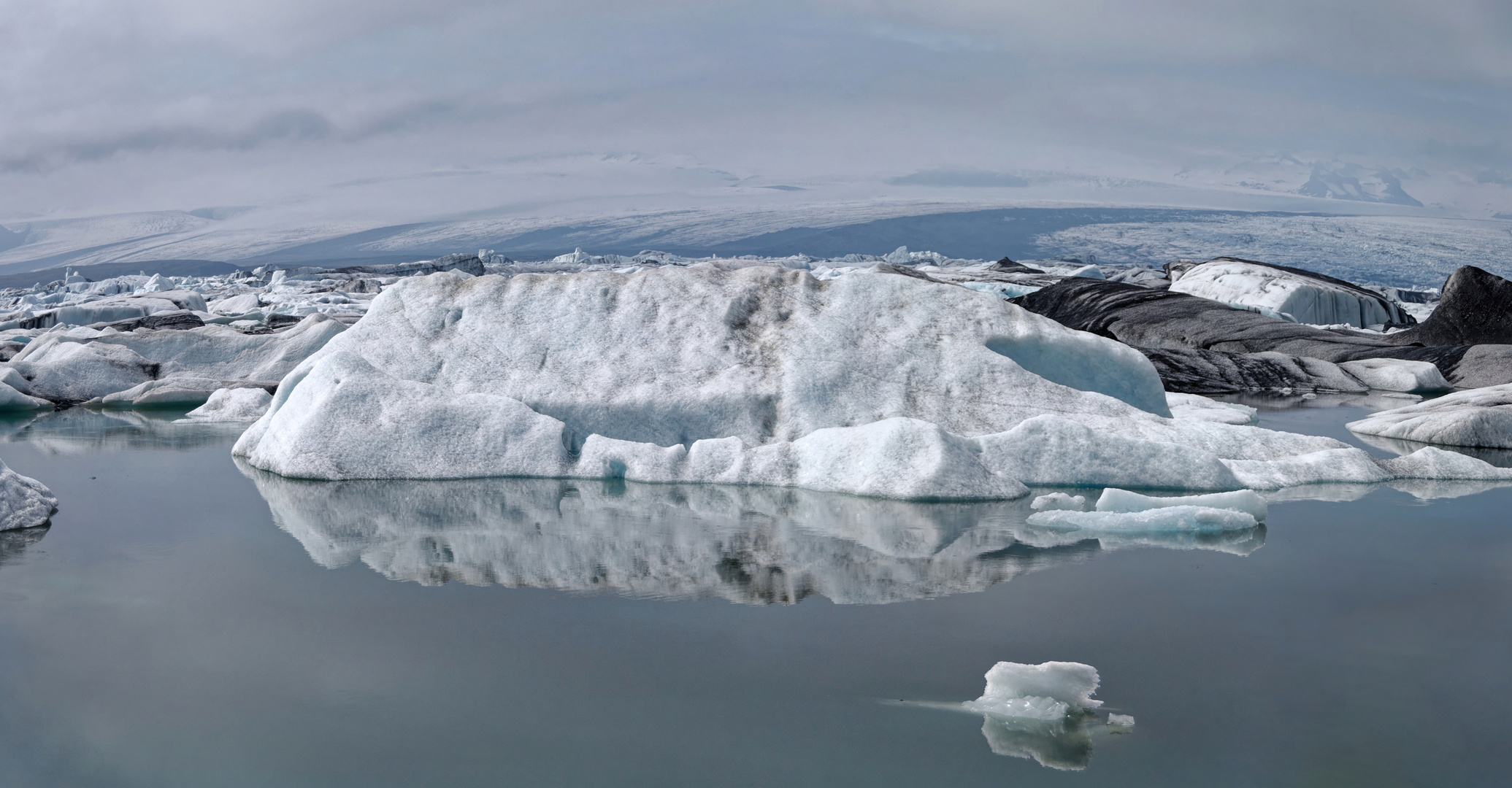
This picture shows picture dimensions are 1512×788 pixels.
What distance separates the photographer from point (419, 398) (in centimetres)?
792

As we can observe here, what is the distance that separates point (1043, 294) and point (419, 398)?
18003 mm

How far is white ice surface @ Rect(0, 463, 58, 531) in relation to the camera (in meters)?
6.20

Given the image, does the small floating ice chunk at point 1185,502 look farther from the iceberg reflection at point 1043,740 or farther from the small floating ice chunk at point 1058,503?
the iceberg reflection at point 1043,740

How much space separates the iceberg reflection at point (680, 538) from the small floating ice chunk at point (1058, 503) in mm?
105

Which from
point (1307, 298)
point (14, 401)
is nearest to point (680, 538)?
point (14, 401)

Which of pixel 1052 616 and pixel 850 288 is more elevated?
pixel 850 288

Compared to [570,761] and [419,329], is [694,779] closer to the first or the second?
[570,761]

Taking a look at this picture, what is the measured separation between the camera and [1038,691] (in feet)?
11.1

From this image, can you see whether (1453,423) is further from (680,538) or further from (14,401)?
(14,401)

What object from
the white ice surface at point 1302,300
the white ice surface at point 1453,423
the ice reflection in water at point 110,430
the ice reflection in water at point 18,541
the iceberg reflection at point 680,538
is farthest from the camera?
the white ice surface at point 1302,300

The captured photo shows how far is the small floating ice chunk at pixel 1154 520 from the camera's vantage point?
5.91 m

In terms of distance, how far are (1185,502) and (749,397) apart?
3214 mm

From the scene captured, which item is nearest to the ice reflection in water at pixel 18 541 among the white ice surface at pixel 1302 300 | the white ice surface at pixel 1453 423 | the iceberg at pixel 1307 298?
the white ice surface at pixel 1453 423

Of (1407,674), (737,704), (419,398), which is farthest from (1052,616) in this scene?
(419,398)
